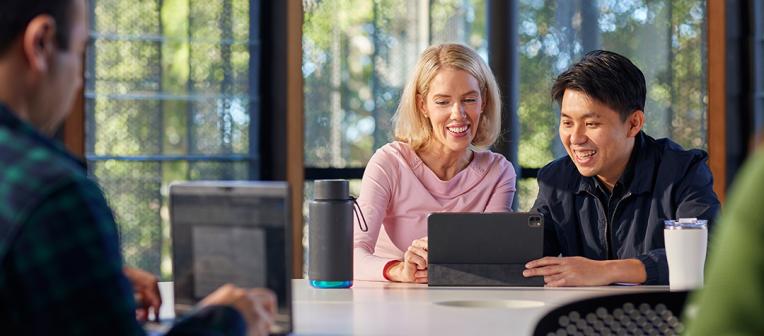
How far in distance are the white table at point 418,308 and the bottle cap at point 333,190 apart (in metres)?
0.20

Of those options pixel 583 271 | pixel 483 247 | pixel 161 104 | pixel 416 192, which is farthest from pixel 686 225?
pixel 161 104

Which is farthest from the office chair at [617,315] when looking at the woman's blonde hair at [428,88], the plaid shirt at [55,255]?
the woman's blonde hair at [428,88]

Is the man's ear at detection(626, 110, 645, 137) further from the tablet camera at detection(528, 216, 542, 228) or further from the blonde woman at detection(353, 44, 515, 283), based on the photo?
the tablet camera at detection(528, 216, 542, 228)

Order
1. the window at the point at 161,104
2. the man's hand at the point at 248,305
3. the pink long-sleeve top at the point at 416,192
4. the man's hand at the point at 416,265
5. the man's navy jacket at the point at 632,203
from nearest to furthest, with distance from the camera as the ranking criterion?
the man's hand at the point at 248,305, the man's hand at the point at 416,265, the man's navy jacket at the point at 632,203, the pink long-sleeve top at the point at 416,192, the window at the point at 161,104

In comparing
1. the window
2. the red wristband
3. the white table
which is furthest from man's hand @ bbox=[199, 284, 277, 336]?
the window

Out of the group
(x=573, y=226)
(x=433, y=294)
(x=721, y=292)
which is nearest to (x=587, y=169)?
(x=573, y=226)

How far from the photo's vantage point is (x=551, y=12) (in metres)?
4.60

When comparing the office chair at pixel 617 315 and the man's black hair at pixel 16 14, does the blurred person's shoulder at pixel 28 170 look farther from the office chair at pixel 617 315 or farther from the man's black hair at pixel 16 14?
the office chair at pixel 617 315

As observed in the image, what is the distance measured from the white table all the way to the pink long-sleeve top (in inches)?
21.7

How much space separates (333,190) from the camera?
2203 millimetres

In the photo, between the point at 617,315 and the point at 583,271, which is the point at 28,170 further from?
the point at 583,271

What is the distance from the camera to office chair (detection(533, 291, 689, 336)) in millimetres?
1257

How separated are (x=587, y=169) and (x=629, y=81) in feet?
0.88

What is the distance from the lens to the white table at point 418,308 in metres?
1.72
